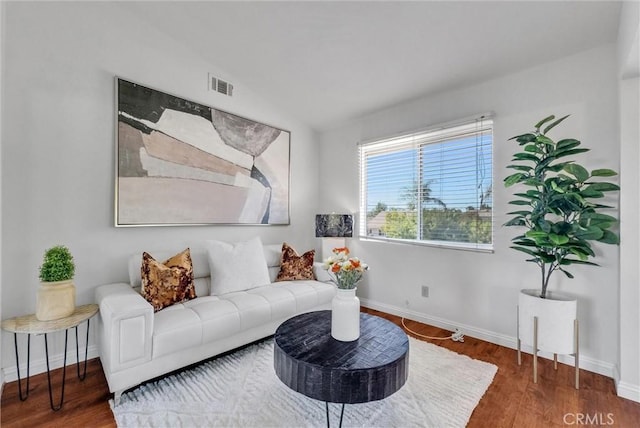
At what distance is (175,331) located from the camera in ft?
6.18

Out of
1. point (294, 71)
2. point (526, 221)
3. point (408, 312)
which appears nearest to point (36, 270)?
point (294, 71)

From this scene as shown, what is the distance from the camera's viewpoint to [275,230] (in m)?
3.69

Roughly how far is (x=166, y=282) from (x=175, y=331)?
1.57ft

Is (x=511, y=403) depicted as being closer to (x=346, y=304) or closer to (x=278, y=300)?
(x=346, y=304)

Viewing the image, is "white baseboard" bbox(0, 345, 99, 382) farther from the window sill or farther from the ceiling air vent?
the window sill

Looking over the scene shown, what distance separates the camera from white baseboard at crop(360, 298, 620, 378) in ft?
7.02

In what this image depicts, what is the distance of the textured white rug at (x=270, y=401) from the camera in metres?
1.59

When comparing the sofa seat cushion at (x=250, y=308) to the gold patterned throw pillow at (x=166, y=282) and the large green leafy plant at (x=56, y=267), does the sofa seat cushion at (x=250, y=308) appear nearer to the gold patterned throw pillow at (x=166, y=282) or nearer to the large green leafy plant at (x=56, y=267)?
the gold patterned throw pillow at (x=166, y=282)

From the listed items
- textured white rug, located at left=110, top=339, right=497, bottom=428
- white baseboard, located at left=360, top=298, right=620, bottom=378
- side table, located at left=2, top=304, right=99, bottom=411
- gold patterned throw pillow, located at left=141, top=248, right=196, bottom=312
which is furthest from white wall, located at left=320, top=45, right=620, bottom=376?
side table, located at left=2, top=304, right=99, bottom=411

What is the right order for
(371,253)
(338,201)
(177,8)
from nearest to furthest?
(177,8)
(371,253)
(338,201)

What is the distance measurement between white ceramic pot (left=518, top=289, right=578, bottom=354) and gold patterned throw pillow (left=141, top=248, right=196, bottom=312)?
2.72 m

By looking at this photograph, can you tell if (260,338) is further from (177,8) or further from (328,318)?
(177,8)

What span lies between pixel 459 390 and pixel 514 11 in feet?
8.70

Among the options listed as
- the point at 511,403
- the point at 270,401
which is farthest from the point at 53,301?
the point at 511,403
